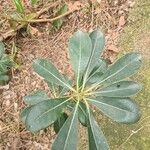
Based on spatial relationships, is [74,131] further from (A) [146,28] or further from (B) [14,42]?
(B) [14,42]

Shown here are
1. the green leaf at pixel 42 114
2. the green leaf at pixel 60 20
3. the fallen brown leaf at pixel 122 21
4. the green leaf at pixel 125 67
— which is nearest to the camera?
the green leaf at pixel 42 114

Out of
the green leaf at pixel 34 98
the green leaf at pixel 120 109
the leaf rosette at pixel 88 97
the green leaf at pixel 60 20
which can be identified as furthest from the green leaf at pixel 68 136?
the green leaf at pixel 60 20

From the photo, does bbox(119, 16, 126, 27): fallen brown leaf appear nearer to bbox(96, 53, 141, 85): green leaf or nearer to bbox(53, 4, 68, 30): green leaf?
bbox(53, 4, 68, 30): green leaf

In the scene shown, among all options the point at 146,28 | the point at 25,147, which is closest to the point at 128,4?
the point at 146,28

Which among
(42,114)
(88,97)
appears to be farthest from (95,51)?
(42,114)

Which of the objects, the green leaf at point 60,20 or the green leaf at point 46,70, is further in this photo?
the green leaf at point 60,20

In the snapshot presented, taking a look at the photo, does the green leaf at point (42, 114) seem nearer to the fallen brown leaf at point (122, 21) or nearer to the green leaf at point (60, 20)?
the fallen brown leaf at point (122, 21)
